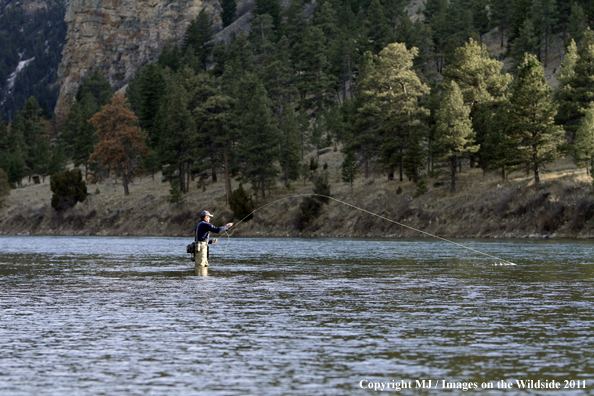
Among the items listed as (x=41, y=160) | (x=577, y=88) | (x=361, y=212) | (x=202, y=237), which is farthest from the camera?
(x=41, y=160)

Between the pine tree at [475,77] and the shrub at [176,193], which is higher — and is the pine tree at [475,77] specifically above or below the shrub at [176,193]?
above

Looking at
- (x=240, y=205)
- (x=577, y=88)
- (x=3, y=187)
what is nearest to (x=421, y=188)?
→ (x=577, y=88)

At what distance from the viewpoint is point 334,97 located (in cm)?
12100

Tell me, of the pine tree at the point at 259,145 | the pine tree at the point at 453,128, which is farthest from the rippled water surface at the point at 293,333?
the pine tree at the point at 259,145

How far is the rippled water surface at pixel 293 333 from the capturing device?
9406 mm

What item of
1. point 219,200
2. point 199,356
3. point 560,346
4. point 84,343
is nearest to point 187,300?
point 84,343

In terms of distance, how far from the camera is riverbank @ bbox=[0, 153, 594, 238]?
58.0 m

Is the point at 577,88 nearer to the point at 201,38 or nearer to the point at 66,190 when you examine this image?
the point at 66,190

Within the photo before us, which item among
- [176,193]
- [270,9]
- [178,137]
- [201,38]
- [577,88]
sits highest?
[270,9]

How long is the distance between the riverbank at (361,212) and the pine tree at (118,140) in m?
4.13

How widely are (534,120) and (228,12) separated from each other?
140 m

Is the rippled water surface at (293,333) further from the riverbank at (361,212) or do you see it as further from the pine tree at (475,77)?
the pine tree at (475,77)

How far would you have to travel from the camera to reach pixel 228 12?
7421 inches

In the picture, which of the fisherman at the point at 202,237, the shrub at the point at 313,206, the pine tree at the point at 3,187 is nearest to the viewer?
the fisherman at the point at 202,237
